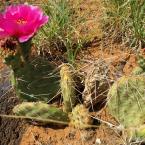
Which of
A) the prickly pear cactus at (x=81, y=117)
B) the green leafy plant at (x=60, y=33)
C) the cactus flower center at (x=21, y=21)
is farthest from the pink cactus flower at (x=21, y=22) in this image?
the green leafy plant at (x=60, y=33)

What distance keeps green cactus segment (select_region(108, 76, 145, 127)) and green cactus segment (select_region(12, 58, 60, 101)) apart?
0.36 m

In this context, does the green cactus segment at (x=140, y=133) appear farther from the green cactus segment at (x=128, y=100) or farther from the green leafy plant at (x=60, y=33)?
the green leafy plant at (x=60, y=33)

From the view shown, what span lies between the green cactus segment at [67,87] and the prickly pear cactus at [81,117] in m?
0.05

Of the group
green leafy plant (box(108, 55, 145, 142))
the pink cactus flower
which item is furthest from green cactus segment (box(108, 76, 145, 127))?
the pink cactus flower

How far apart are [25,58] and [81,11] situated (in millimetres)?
1022

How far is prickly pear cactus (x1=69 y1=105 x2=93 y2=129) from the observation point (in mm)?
2572

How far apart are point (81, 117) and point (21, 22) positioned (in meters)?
0.55

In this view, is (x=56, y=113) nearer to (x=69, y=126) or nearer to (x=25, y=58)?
(x=69, y=126)

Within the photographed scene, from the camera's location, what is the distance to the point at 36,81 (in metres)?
2.68

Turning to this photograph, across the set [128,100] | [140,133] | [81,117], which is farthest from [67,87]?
[140,133]

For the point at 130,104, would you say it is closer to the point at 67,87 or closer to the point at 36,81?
the point at 67,87

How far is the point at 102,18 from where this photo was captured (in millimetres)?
3324

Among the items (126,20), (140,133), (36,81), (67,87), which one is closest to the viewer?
(140,133)

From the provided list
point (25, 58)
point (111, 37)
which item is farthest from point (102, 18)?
point (25, 58)
